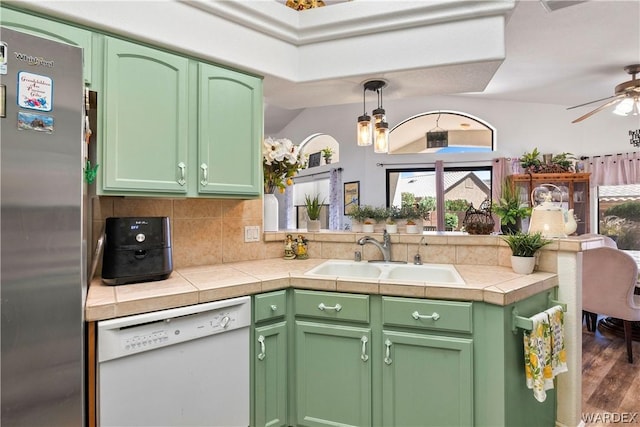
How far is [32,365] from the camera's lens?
1043 mm

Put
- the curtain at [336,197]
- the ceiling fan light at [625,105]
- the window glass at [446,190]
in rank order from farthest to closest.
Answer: the curtain at [336,197] < the window glass at [446,190] < the ceiling fan light at [625,105]

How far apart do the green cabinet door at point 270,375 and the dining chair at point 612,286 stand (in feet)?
9.68

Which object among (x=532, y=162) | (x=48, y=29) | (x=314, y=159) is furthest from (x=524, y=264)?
(x=314, y=159)

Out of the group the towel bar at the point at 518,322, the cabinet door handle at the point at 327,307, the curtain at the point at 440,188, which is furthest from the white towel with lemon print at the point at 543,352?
the curtain at the point at 440,188

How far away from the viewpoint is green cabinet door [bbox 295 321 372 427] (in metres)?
1.69

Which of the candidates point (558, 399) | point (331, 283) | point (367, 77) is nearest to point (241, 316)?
point (331, 283)

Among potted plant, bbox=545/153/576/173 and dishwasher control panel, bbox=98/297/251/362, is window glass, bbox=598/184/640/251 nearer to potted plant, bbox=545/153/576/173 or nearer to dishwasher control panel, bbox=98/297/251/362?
potted plant, bbox=545/153/576/173

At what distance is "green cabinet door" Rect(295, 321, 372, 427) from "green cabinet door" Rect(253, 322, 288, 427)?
73 mm

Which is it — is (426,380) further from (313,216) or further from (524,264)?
(313,216)

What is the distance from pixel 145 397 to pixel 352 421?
0.96 meters

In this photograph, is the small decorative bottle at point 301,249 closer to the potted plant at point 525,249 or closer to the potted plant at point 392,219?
the potted plant at point 392,219

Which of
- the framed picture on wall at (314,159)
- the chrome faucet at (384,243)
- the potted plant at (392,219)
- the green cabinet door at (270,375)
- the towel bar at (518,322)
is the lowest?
the green cabinet door at (270,375)

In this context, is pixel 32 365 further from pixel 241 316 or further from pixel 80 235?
pixel 241 316

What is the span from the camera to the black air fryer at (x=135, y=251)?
1.58m
